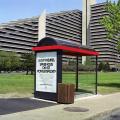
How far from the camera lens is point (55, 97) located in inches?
698

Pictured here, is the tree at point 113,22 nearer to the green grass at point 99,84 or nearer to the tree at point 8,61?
the green grass at point 99,84

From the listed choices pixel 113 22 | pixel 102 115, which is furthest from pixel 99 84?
pixel 102 115

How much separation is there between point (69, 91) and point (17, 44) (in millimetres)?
152473

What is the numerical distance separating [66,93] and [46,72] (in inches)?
70.5

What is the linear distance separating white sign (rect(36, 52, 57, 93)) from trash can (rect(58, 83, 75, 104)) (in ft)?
1.55

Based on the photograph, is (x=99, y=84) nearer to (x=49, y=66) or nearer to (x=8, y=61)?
(x=49, y=66)

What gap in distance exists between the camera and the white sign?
18.1 meters

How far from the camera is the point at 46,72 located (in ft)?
60.7

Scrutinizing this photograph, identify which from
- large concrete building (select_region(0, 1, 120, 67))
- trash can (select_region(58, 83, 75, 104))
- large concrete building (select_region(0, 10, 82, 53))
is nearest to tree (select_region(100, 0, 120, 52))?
trash can (select_region(58, 83, 75, 104))

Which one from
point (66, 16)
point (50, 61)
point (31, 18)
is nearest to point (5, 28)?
point (31, 18)

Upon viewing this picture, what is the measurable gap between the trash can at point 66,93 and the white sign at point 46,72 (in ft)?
1.55

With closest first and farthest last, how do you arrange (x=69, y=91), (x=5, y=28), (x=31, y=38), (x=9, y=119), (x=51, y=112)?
(x=9, y=119)
(x=51, y=112)
(x=69, y=91)
(x=5, y=28)
(x=31, y=38)

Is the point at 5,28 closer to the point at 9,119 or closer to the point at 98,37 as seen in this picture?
the point at 98,37

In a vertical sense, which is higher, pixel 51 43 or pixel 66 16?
pixel 66 16
